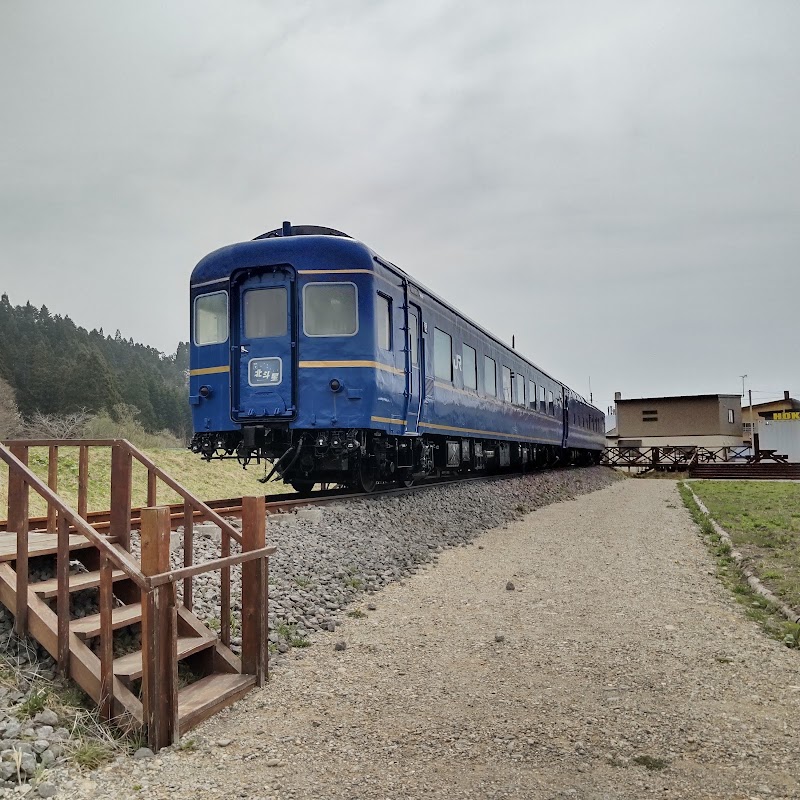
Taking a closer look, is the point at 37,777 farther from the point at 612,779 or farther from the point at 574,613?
the point at 574,613

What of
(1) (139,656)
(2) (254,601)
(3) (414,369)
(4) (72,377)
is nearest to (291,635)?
(2) (254,601)

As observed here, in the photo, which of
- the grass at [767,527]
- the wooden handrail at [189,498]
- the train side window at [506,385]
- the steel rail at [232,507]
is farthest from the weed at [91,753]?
the train side window at [506,385]

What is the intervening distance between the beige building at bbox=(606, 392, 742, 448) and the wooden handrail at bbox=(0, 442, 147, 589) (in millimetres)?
49482

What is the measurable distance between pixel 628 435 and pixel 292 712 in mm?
49816

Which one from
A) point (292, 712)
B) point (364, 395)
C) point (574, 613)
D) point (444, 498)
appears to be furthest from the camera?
point (444, 498)

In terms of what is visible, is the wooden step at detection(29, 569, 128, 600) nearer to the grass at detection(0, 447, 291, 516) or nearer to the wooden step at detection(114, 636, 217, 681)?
the wooden step at detection(114, 636, 217, 681)

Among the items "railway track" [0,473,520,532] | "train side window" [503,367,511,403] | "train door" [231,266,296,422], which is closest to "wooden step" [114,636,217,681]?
Result: "railway track" [0,473,520,532]

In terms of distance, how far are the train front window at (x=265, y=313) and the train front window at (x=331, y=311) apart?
1.10 ft

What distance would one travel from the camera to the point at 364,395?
974 cm

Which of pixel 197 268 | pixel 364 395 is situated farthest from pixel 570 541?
pixel 197 268

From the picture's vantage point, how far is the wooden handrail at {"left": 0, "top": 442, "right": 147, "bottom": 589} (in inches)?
150

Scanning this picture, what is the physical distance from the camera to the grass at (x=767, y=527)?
7.68m

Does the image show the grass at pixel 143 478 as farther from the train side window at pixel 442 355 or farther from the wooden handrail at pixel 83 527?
the wooden handrail at pixel 83 527

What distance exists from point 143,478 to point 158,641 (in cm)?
1670
